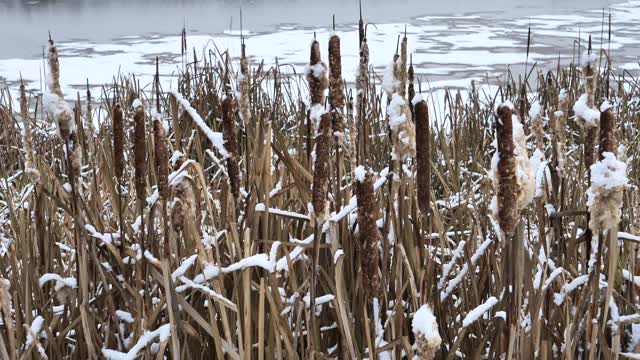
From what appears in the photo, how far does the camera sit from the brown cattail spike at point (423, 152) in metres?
1.17

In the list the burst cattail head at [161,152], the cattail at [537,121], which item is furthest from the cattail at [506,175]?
the cattail at [537,121]

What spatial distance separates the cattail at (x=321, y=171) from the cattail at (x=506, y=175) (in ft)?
0.85

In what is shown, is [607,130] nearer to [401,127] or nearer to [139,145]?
[401,127]

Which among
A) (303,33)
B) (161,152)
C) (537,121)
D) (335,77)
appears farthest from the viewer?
(303,33)

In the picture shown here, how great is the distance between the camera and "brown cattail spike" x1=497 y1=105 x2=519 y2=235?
919mm

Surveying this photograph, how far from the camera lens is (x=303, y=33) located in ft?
44.9

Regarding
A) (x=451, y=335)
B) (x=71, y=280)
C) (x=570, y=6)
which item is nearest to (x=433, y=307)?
(x=451, y=335)

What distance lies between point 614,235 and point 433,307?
0.56 m

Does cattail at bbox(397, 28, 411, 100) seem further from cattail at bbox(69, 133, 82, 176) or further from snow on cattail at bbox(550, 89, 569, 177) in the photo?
cattail at bbox(69, 133, 82, 176)

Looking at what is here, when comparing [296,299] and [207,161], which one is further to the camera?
[207,161]

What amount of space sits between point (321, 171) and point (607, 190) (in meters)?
0.39

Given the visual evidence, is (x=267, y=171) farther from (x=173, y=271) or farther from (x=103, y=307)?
(x=103, y=307)

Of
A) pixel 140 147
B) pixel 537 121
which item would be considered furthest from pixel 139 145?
pixel 537 121

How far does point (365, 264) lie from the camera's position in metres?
1.10
